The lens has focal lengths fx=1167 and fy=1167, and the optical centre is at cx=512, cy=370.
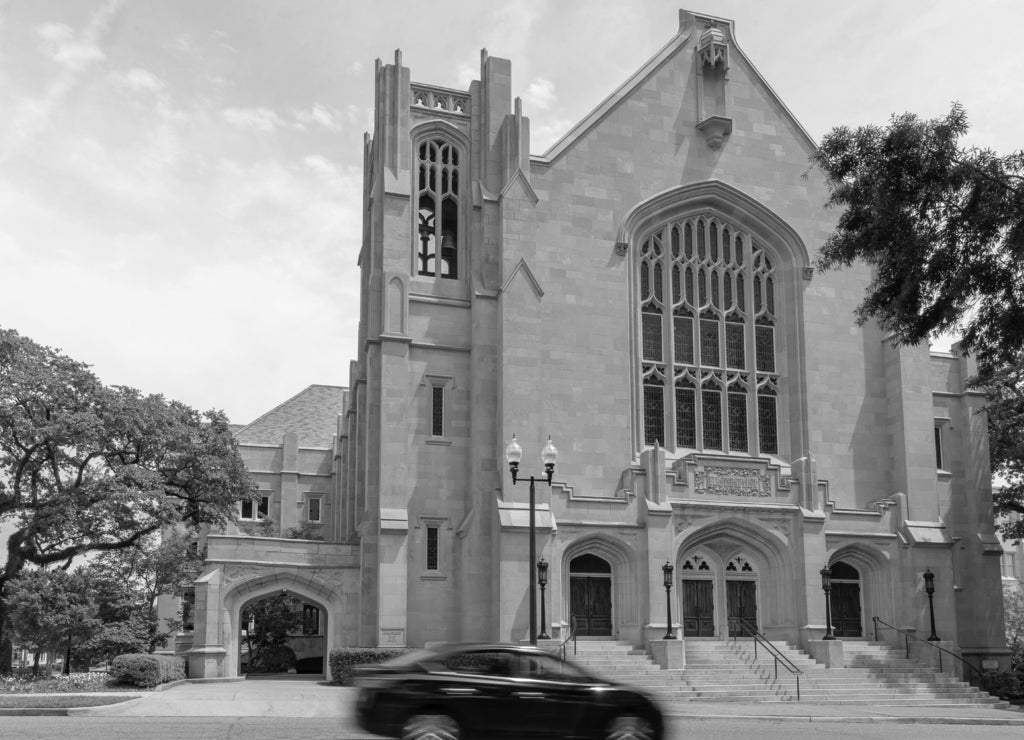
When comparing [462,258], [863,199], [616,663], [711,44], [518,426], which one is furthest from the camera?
[711,44]

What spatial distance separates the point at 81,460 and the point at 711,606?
20363 mm

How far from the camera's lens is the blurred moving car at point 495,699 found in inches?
564

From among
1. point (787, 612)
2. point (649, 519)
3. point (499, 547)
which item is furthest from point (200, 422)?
point (787, 612)

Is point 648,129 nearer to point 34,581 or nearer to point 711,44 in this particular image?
point 711,44

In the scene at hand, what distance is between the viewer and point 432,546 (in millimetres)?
34719

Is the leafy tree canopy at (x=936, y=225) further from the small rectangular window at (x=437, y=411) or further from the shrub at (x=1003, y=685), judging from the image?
the shrub at (x=1003, y=685)

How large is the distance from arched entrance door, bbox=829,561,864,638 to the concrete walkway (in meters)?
6.06

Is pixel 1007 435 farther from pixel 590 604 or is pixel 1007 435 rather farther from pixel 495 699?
pixel 495 699

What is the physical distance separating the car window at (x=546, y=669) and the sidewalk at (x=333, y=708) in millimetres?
5649

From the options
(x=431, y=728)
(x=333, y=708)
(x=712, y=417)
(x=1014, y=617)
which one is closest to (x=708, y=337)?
(x=712, y=417)

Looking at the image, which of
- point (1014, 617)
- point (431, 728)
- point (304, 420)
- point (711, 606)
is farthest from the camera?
point (304, 420)

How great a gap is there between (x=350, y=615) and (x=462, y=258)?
37.5 ft

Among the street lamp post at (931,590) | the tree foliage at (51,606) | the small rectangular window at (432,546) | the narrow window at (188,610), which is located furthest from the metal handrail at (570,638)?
the narrow window at (188,610)

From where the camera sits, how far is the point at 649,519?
34.3 metres
